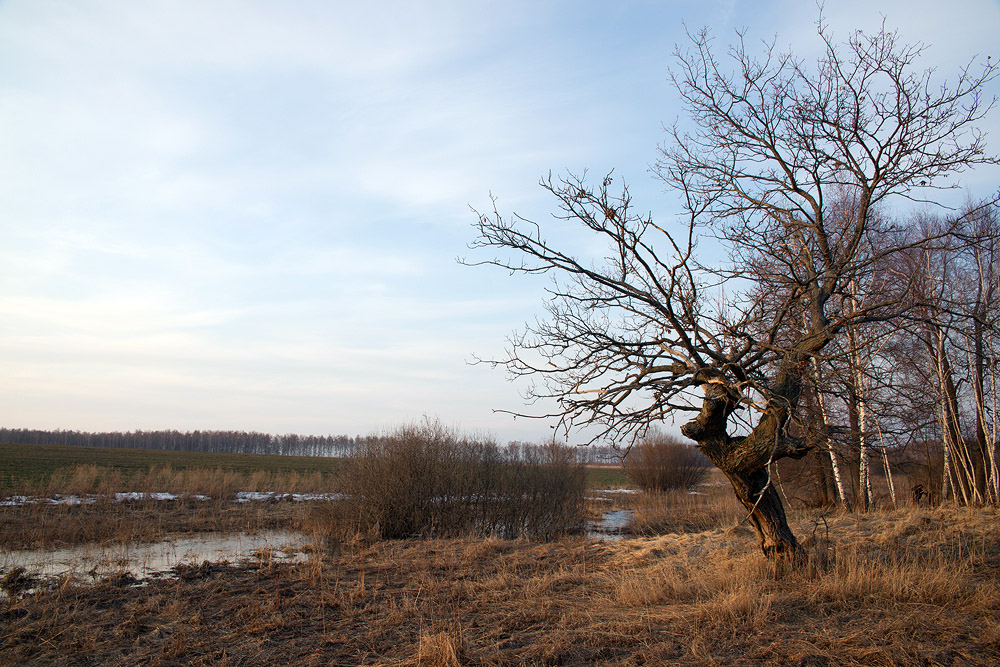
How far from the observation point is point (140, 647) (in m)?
6.09

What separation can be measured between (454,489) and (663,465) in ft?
56.3

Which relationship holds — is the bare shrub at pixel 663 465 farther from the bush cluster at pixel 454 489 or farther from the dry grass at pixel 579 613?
the dry grass at pixel 579 613

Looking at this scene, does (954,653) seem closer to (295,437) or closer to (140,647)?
(140,647)

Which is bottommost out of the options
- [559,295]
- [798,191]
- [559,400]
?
[559,400]

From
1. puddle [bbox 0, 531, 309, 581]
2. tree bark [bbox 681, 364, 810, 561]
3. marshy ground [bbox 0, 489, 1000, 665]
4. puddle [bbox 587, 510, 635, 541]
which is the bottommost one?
puddle [bbox 587, 510, 635, 541]

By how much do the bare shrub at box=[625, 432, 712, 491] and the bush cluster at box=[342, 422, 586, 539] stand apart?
13071 mm

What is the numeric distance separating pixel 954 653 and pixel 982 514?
25.6 feet

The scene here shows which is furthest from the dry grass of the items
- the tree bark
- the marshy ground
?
the tree bark

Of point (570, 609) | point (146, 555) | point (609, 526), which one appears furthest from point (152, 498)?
point (570, 609)

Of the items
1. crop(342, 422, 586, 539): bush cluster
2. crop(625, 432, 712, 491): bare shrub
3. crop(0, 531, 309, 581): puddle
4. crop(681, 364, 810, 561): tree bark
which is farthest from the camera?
crop(625, 432, 712, 491): bare shrub

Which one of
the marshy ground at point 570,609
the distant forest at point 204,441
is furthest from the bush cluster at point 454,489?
the distant forest at point 204,441

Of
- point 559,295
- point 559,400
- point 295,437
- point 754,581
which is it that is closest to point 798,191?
point 559,295

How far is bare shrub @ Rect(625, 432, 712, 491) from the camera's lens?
30.6m

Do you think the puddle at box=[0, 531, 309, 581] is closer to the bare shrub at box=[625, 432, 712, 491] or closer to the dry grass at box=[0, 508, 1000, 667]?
the dry grass at box=[0, 508, 1000, 667]
